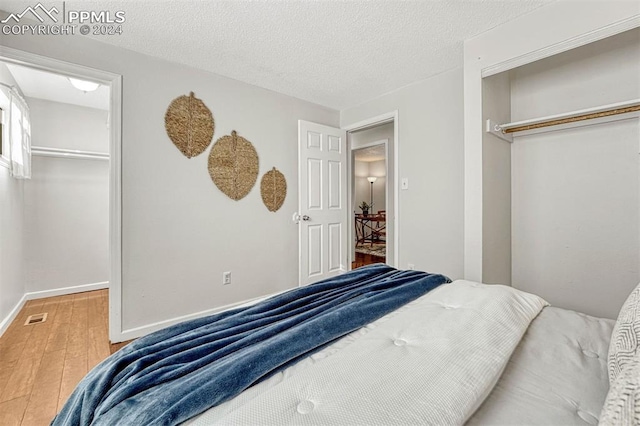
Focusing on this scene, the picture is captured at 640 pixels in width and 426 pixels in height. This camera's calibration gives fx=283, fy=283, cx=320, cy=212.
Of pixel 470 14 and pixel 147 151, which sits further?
pixel 147 151

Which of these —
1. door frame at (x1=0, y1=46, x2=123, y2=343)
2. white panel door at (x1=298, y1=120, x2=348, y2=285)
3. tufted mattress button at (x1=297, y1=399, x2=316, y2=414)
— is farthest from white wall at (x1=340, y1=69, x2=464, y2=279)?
door frame at (x1=0, y1=46, x2=123, y2=343)

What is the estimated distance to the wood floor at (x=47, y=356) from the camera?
63.4 inches

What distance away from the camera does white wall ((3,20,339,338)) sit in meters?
2.41

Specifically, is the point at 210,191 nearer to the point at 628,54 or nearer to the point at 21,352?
the point at 21,352

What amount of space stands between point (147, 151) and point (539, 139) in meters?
3.39

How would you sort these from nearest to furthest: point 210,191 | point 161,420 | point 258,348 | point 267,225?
point 161,420 < point 258,348 < point 210,191 < point 267,225

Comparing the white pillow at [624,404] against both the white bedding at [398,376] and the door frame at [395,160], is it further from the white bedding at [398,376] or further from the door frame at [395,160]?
the door frame at [395,160]

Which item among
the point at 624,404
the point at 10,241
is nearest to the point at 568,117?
the point at 624,404

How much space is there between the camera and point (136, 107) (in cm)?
245

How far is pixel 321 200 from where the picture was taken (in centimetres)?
371

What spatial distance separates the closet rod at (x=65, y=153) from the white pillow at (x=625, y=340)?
476 centimetres

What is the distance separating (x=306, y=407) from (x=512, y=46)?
262cm

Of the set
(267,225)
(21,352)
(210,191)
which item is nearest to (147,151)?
(210,191)

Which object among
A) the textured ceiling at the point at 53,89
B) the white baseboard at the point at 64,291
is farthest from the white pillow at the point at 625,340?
the white baseboard at the point at 64,291
